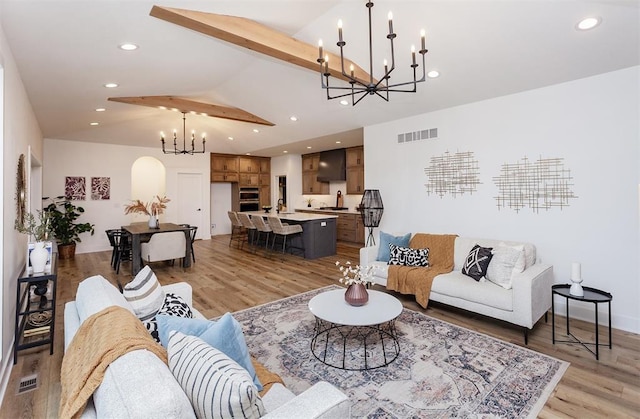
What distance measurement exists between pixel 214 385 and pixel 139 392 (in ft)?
0.73

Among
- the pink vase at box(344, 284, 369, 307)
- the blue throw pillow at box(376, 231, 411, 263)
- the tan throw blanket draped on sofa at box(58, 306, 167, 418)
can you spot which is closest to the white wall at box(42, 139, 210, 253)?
the blue throw pillow at box(376, 231, 411, 263)

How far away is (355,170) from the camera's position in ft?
27.2

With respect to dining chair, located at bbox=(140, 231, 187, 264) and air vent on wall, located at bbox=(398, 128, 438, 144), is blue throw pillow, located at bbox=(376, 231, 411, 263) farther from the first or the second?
dining chair, located at bbox=(140, 231, 187, 264)

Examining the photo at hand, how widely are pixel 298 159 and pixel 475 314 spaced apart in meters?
7.47

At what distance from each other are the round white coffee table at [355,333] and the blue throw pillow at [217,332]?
3.65 feet

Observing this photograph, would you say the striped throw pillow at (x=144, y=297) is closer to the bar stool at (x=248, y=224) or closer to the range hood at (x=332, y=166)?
the bar stool at (x=248, y=224)

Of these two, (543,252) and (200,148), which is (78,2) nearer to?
(543,252)

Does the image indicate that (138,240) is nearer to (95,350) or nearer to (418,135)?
(95,350)

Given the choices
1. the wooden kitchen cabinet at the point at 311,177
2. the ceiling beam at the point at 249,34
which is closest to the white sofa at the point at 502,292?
the ceiling beam at the point at 249,34

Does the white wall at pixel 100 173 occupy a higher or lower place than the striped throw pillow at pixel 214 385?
higher

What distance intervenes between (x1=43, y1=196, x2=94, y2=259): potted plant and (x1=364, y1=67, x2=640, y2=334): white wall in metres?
7.55

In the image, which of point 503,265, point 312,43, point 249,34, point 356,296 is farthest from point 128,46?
point 503,265

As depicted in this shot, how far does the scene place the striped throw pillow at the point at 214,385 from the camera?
102cm

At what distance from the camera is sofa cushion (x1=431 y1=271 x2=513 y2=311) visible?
3117 millimetres
